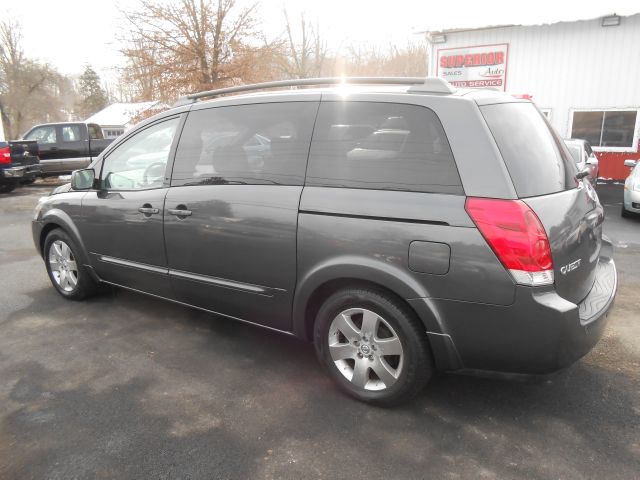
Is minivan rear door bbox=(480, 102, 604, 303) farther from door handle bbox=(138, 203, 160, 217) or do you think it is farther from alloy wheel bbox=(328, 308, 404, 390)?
door handle bbox=(138, 203, 160, 217)

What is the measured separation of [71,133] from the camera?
1498cm

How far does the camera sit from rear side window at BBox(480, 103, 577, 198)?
7.90 ft

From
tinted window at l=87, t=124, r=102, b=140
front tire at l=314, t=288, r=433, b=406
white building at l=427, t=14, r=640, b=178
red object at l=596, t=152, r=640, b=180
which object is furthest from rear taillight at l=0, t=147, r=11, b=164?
red object at l=596, t=152, r=640, b=180

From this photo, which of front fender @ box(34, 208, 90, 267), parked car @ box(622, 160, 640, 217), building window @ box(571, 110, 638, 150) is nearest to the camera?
front fender @ box(34, 208, 90, 267)

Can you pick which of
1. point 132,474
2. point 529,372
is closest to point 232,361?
point 132,474

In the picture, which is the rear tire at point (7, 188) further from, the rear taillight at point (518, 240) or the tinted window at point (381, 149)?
the rear taillight at point (518, 240)

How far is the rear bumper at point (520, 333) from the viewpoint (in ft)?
7.48

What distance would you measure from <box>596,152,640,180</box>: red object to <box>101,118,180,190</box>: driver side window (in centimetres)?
1335

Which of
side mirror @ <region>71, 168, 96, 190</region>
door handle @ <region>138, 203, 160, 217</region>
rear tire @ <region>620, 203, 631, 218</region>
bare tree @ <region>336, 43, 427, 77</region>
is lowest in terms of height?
rear tire @ <region>620, 203, 631, 218</region>

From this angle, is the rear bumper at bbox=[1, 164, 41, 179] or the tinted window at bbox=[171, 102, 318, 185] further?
the rear bumper at bbox=[1, 164, 41, 179]

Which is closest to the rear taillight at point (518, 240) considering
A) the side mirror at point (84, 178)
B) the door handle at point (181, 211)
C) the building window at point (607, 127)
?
the door handle at point (181, 211)

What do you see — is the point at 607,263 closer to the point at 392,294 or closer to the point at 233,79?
the point at 392,294

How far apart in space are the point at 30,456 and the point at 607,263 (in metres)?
3.54

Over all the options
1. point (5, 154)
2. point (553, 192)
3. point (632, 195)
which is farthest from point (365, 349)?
point (5, 154)
